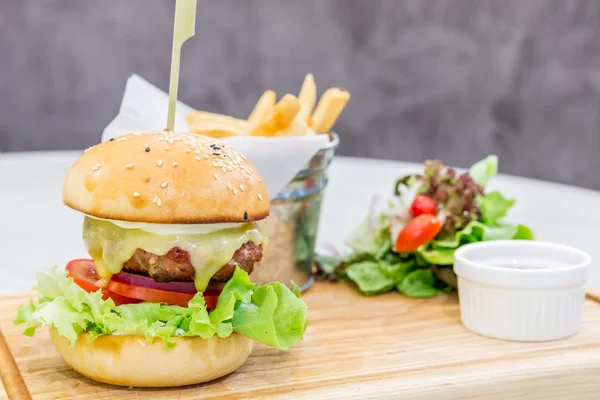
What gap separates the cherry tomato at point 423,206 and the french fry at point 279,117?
1.96 feet

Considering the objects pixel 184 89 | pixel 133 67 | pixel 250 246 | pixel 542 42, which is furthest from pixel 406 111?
pixel 250 246

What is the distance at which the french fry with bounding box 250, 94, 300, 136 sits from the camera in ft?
7.77

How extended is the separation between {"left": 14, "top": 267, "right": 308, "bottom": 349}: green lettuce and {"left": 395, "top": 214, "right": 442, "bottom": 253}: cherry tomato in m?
A: 0.88

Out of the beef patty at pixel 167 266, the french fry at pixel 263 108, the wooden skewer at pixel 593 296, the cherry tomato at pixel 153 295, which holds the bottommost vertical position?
the wooden skewer at pixel 593 296

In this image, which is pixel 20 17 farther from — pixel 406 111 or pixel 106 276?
pixel 106 276

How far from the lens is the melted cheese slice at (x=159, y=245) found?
5.96 ft

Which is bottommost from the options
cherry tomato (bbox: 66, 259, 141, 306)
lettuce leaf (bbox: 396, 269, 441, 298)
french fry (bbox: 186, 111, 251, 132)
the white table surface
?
the white table surface

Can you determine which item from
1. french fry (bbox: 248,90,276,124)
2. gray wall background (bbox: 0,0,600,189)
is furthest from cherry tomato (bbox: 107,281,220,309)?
gray wall background (bbox: 0,0,600,189)

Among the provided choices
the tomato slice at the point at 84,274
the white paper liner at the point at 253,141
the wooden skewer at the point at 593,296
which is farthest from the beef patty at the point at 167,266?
the wooden skewer at the point at 593,296

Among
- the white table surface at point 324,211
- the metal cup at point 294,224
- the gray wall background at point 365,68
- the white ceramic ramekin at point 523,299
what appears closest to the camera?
the white ceramic ramekin at point 523,299

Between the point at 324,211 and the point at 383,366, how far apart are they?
2.20 m

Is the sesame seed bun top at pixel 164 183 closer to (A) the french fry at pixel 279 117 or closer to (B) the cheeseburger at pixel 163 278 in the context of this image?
(B) the cheeseburger at pixel 163 278

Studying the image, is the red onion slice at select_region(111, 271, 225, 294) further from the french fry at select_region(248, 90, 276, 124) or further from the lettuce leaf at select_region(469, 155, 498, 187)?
the lettuce leaf at select_region(469, 155, 498, 187)

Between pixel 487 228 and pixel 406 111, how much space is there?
12.2 feet
